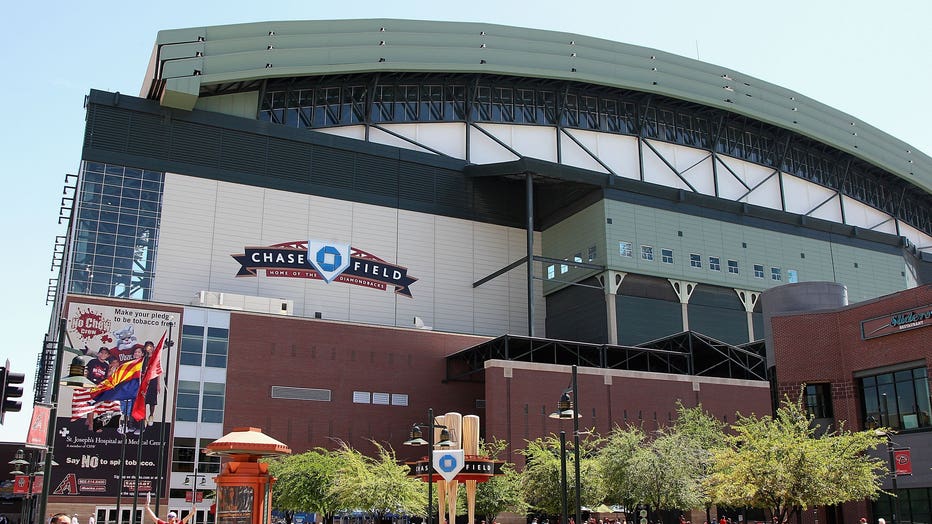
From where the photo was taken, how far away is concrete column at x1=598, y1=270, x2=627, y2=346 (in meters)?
72.3

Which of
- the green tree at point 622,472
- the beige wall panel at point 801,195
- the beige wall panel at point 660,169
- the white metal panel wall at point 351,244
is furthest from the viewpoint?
the beige wall panel at point 801,195

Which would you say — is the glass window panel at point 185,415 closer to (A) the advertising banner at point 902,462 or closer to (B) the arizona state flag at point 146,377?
(B) the arizona state flag at point 146,377

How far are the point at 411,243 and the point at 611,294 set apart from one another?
17.2 m

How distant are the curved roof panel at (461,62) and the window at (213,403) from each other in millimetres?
22899

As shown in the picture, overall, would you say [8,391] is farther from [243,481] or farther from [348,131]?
[348,131]

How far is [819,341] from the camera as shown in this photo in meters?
42.4

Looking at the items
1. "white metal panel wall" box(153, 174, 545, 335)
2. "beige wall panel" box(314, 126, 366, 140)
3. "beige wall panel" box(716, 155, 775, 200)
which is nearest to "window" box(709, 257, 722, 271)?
"beige wall panel" box(716, 155, 775, 200)

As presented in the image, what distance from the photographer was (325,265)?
7106 centimetres

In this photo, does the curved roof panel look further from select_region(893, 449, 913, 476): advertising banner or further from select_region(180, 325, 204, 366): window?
select_region(893, 449, 913, 476): advertising banner

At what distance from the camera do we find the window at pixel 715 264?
7988 centimetres

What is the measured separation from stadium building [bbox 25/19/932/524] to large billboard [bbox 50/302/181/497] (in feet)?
0.56

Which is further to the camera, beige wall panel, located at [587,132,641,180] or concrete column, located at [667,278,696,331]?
beige wall panel, located at [587,132,641,180]

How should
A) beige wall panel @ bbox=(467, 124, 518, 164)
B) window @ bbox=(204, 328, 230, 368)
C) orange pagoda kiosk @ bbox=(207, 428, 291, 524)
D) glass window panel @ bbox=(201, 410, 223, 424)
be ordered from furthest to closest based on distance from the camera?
1. beige wall panel @ bbox=(467, 124, 518, 164)
2. window @ bbox=(204, 328, 230, 368)
3. glass window panel @ bbox=(201, 410, 223, 424)
4. orange pagoda kiosk @ bbox=(207, 428, 291, 524)

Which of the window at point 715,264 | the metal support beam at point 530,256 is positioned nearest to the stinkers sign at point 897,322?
the metal support beam at point 530,256
